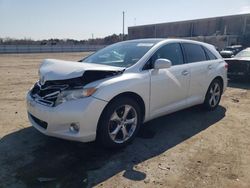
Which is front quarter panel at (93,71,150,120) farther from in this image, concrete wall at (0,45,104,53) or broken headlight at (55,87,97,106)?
concrete wall at (0,45,104,53)

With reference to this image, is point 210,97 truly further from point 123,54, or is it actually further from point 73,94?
point 73,94

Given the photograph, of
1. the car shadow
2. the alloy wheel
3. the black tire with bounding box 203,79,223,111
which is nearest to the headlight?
the alloy wheel

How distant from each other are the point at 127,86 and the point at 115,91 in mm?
238

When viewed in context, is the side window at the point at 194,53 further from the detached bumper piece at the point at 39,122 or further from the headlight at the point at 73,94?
the detached bumper piece at the point at 39,122

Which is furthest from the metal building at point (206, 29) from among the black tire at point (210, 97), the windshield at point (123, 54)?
the windshield at point (123, 54)

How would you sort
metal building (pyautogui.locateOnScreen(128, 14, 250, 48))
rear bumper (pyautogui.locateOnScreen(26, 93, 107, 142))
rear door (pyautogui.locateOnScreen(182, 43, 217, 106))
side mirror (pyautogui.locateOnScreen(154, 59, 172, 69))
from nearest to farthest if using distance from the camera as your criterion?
1. rear bumper (pyautogui.locateOnScreen(26, 93, 107, 142))
2. side mirror (pyautogui.locateOnScreen(154, 59, 172, 69))
3. rear door (pyautogui.locateOnScreen(182, 43, 217, 106))
4. metal building (pyautogui.locateOnScreen(128, 14, 250, 48))

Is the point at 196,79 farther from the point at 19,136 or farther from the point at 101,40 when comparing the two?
the point at 101,40

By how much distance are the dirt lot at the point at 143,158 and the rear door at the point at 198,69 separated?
0.53 meters

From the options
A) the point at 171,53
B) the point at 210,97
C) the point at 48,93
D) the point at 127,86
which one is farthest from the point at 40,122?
the point at 210,97

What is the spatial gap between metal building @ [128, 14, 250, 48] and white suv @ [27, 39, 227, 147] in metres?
40.5

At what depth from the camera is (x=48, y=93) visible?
3775 mm

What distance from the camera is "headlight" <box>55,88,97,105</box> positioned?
3.52m

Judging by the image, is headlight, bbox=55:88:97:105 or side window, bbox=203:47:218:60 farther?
side window, bbox=203:47:218:60

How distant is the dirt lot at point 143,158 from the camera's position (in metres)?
3.17
